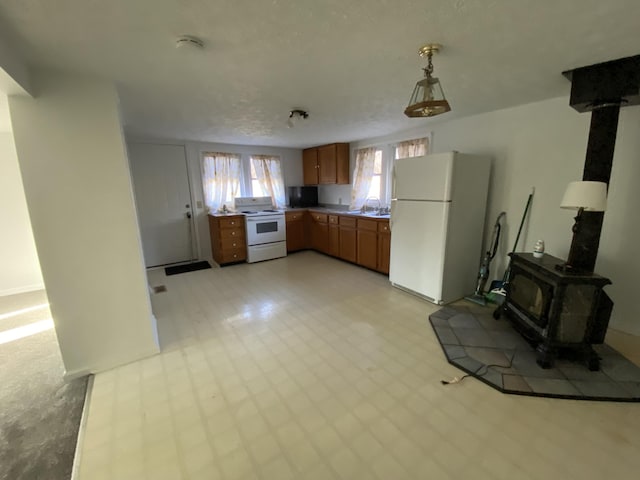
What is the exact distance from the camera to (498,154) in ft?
10.0

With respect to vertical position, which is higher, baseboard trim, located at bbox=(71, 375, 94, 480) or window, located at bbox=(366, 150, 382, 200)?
window, located at bbox=(366, 150, 382, 200)

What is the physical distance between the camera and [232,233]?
15.2 ft

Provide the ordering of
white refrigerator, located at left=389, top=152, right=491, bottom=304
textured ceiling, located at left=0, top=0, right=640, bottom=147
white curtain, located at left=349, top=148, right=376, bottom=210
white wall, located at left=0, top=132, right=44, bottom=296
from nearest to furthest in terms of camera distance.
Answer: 1. textured ceiling, located at left=0, top=0, right=640, bottom=147
2. white refrigerator, located at left=389, top=152, right=491, bottom=304
3. white wall, located at left=0, top=132, right=44, bottom=296
4. white curtain, located at left=349, top=148, right=376, bottom=210

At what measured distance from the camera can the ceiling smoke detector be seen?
4.64 feet

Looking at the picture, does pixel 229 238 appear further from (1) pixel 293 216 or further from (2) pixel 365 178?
(2) pixel 365 178

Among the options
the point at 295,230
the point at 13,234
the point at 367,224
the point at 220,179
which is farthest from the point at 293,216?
the point at 13,234

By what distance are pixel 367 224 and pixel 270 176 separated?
93.8 inches

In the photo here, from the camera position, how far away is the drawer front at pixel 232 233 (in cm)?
455

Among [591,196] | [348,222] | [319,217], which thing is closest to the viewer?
[591,196]

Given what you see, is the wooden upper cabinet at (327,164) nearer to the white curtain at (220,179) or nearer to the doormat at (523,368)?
the white curtain at (220,179)

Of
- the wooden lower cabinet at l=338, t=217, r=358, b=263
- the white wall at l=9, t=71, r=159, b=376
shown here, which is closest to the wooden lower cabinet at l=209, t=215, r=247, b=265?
the wooden lower cabinet at l=338, t=217, r=358, b=263

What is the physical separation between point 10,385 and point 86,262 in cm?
104

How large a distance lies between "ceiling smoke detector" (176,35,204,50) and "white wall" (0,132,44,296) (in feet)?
12.3

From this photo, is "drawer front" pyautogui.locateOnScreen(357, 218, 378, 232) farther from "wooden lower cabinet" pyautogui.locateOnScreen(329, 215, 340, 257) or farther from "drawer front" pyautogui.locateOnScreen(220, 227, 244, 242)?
"drawer front" pyautogui.locateOnScreen(220, 227, 244, 242)
